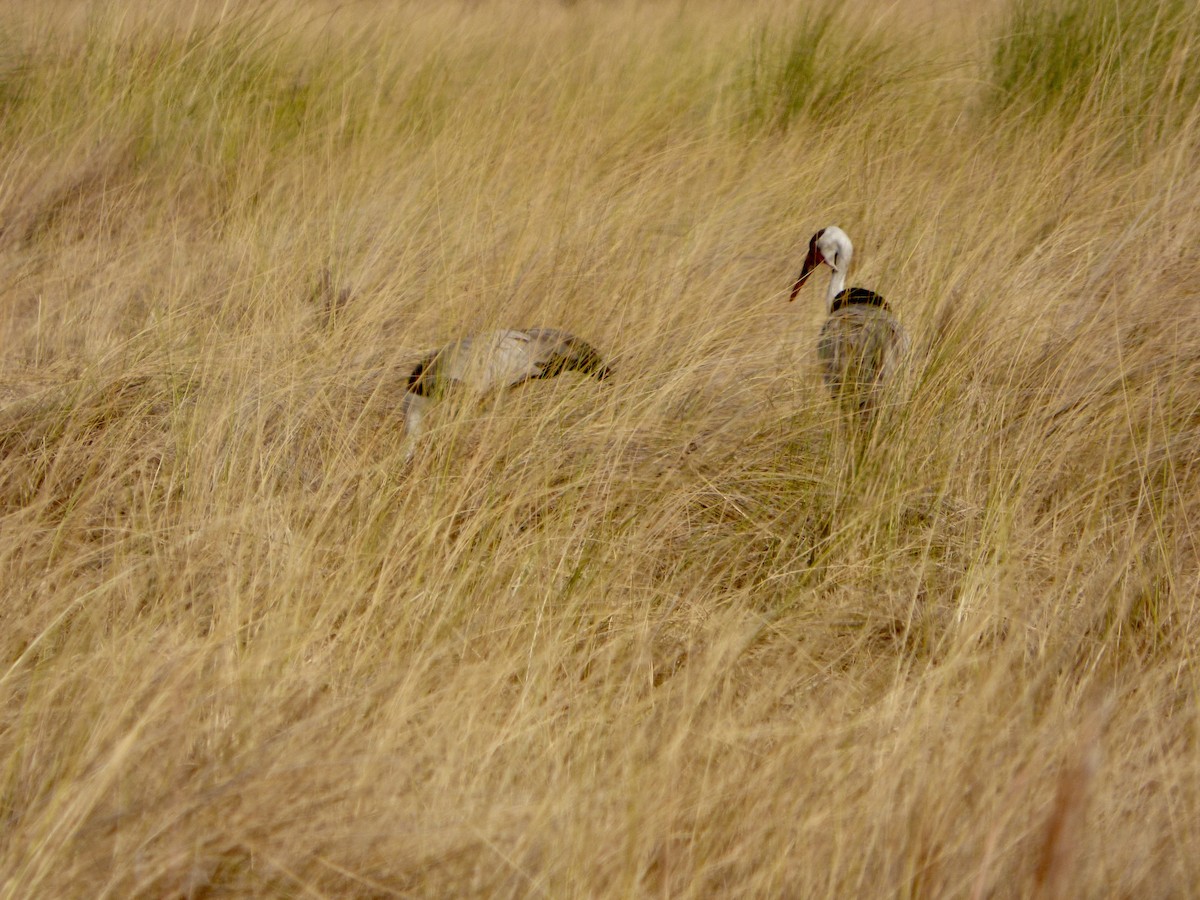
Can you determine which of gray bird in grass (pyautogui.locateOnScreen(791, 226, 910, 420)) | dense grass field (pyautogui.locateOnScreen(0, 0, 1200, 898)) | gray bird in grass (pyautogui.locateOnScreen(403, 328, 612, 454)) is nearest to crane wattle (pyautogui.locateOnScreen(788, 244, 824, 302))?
dense grass field (pyautogui.locateOnScreen(0, 0, 1200, 898))

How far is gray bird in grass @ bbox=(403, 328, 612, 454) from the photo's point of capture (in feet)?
7.42

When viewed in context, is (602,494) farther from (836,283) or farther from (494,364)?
(836,283)

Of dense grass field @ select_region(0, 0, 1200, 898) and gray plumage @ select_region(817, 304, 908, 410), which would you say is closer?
dense grass field @ select_region(0, 0, 1200, 898)

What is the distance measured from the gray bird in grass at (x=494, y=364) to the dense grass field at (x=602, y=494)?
61 mm

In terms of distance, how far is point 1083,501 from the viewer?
205 centimetres

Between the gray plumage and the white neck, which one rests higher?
the gray plumage

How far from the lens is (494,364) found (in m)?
2.29

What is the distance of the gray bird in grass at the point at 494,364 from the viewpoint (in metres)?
2.26

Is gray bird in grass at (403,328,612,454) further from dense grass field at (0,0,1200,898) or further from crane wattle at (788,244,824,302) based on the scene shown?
crane wattle at (788,244,824,302)

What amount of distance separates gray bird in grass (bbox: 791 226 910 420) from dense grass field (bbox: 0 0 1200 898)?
0.19 feet

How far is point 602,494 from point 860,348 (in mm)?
635

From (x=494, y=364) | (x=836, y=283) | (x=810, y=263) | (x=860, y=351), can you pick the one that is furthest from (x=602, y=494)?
(x=810, y=263)

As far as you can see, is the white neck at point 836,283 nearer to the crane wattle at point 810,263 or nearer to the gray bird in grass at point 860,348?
the crane wattle at point 810,263

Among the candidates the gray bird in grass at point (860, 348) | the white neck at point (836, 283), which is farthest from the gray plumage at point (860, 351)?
the white neck at point (836, 283)
